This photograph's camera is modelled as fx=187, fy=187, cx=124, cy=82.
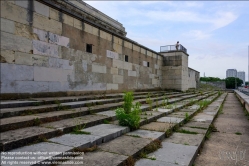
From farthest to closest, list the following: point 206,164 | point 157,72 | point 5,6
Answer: point 157,72, point 5,6, point 206,164

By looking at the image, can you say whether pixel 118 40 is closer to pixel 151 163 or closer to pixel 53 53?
pixel 53 53

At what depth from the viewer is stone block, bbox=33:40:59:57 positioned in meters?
4.73

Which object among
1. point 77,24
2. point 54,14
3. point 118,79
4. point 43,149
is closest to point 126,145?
point 43,149

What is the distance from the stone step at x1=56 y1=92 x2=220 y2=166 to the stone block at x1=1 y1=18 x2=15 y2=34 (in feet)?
11.2

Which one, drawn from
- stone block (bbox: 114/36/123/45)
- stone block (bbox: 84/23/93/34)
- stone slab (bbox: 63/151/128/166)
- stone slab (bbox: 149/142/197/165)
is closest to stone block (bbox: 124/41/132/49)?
stone block (bbox: 114/36/123/45)

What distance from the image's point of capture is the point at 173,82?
487 inches

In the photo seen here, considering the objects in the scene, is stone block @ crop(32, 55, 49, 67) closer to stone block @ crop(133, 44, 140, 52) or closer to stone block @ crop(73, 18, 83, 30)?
stone block @ crop(73, 18, 83, 30)

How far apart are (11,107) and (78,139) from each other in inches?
68.8

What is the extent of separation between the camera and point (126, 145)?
2553 mm

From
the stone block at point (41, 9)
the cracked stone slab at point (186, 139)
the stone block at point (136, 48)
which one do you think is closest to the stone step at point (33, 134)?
the cracked stone slab at point (186, 139)

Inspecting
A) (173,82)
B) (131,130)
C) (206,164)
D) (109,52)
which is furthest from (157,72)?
(206,164)

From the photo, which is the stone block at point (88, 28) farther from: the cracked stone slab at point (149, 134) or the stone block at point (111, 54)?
the cracked stone slab at point (149, 134)

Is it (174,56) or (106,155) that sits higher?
(174,56)

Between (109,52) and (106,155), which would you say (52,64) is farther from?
(106,155)
